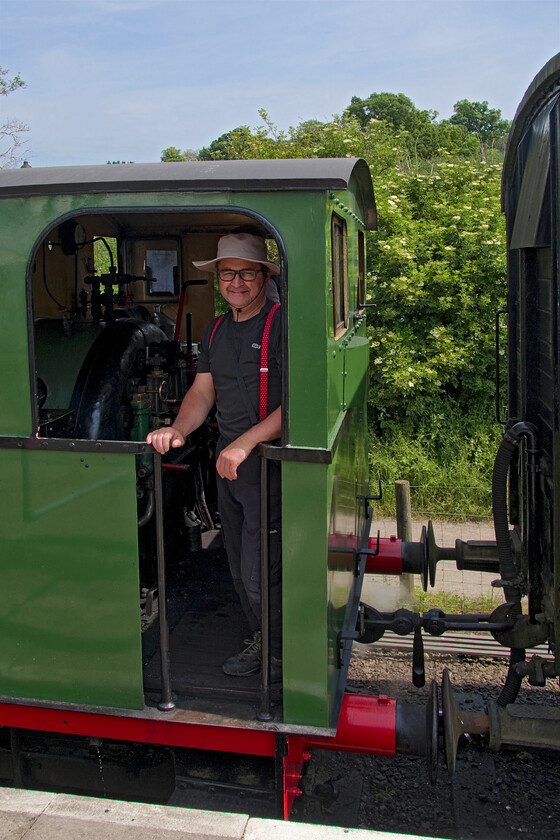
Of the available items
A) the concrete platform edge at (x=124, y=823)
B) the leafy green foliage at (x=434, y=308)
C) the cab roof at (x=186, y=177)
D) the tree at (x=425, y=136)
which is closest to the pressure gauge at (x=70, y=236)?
the cab roof at (x=186, y=177)

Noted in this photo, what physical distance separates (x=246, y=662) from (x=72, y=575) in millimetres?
856

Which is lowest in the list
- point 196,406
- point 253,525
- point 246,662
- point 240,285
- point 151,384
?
point 246,662

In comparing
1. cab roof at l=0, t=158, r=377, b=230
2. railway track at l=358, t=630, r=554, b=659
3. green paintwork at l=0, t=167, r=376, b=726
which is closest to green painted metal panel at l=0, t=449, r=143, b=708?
green paintwork at l=0, t=167, r=376, b=726

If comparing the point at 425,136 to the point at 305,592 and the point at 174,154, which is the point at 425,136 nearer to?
the point at 174,154

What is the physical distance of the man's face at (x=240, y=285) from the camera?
3184 millimetres

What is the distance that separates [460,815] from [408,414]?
225 inches

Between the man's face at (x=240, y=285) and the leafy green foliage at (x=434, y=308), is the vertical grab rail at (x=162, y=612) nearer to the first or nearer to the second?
the man's face at (x=240, y=285)

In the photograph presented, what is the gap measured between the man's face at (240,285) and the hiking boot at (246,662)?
1.43m

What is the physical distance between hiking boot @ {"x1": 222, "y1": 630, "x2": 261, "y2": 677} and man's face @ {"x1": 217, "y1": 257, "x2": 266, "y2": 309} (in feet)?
4.69

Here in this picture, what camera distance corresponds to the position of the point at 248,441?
9.76 ft

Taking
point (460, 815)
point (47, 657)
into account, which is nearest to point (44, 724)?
point (47, 657)

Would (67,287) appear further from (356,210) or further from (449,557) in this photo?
(449,557)

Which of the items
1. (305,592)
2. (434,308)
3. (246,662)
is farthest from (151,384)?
(434,308)

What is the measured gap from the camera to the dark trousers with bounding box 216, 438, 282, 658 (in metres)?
3.15
